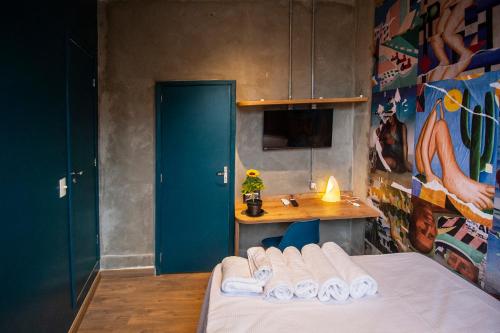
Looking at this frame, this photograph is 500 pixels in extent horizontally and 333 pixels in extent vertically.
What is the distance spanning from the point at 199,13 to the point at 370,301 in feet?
9.92

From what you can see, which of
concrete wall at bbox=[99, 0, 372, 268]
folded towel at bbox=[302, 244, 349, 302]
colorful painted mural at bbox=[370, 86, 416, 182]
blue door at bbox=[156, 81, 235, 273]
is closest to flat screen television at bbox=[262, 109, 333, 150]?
concrete wall at bbox=[99, 0, 372, 268]

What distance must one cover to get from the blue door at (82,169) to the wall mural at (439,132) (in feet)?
8.50

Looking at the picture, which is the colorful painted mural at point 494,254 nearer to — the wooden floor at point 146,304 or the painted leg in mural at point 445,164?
the painted leg in mural at point 445,164

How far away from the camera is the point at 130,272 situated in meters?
3.47

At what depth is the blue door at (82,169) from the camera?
2508 millimetres

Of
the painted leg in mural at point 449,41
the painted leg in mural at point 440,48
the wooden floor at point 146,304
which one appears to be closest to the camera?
the painted leg in mural at point 449,41

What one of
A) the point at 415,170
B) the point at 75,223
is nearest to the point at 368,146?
the point at 415,170

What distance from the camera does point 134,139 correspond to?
339 centimetres

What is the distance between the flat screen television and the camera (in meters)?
3.43

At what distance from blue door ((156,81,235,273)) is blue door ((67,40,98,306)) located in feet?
2.02

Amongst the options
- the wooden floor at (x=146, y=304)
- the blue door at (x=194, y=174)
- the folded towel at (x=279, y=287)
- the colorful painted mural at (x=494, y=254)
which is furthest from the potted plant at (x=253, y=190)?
the colorful painted mural at (x=494, y=254)

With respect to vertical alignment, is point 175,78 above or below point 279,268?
above

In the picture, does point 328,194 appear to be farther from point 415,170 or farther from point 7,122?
point 7,122

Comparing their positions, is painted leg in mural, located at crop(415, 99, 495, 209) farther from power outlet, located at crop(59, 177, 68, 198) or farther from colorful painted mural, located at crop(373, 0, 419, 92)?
power outlet, located at crop(59, 177, 68, 198)
